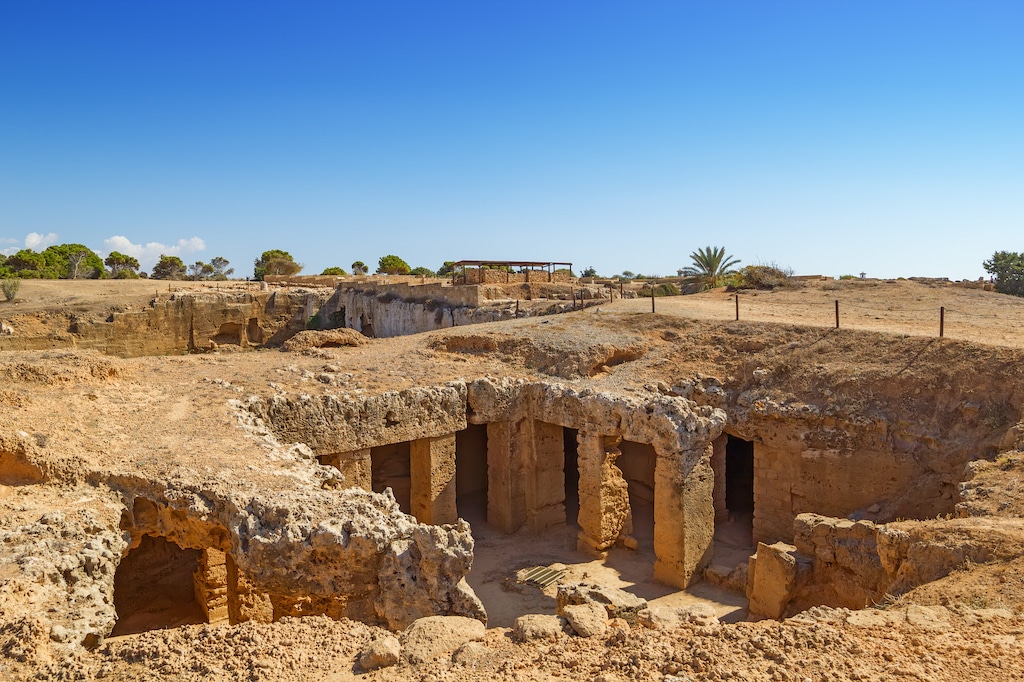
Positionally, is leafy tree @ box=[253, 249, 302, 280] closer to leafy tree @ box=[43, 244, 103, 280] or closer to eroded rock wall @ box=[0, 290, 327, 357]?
leafy tree @ box=[43, 244, 103, 280]

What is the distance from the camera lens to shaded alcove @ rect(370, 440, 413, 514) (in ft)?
46.7

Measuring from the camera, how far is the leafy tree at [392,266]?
56125 mm

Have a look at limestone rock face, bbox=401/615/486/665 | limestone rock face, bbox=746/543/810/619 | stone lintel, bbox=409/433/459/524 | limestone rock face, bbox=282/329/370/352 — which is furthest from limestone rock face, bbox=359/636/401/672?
limestone rock face, bbox=282/329/370/352

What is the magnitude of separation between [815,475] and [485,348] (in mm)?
6981

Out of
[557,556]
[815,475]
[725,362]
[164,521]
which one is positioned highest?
[725,362]

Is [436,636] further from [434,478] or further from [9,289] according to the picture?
[9,289]

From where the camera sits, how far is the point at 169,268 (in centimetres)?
5394

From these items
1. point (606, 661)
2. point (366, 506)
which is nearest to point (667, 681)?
point (606, 661)

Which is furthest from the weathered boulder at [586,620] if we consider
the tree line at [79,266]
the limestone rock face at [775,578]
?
the tree line at [79,266]

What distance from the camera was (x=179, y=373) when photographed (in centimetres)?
1145

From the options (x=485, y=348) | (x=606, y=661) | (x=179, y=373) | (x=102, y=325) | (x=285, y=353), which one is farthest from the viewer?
(x=102, y=325)

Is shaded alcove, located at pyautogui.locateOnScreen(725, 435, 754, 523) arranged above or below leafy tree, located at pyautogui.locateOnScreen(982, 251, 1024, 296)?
below

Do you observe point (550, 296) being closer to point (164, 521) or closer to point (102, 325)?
point (102, 325)

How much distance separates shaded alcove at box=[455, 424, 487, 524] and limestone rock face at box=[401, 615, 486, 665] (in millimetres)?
9376
